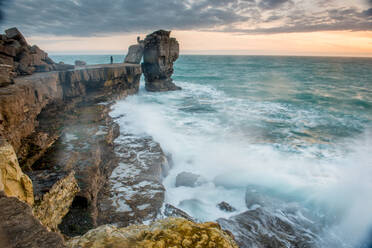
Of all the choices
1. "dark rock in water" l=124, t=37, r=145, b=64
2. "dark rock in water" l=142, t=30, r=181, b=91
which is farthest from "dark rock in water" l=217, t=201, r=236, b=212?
"dark rock in water" l=124, t=37, r=145, b=64

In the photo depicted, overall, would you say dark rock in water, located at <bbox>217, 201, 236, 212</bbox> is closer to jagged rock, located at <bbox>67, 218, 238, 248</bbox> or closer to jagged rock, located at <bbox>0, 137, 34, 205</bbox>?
jagged rock, located at <bbox>67, 218, 238, 248</bbox>

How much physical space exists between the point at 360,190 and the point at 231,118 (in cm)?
946

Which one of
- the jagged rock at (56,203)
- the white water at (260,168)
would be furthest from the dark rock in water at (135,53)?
the jagged rock at (56,203)

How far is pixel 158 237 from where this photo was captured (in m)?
2.09

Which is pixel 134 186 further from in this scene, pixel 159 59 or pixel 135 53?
pixel 135 53

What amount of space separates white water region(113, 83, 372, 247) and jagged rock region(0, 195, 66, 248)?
15.8 feet

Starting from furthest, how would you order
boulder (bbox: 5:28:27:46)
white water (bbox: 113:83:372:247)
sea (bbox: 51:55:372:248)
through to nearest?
boulder (bbox: 5:28:27:46), white water (bbox: 113:83:372:247), sea (bbox: 51:55:372:248)

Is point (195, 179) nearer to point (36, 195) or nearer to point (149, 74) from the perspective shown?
point (36, 195)

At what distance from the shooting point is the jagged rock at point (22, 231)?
1720 mm

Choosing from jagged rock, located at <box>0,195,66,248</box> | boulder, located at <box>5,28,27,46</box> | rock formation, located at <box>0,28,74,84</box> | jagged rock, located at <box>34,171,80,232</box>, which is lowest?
jagged rock, located at <box>34,171,80,232</box>

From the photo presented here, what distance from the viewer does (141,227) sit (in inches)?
94.8

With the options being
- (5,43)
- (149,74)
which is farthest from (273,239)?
(149,74)

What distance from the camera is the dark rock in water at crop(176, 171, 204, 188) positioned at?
754 centimetres

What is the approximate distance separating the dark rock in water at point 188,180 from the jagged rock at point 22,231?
5787mm
